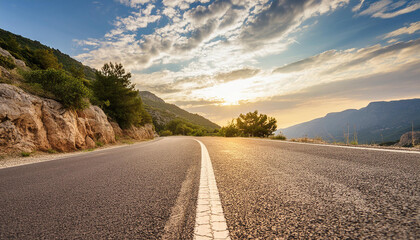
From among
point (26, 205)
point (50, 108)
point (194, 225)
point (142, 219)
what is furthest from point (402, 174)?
point (50, 108)

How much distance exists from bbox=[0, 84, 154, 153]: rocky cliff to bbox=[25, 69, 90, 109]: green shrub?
0.61 meters

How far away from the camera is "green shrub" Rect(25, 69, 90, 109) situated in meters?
10.9

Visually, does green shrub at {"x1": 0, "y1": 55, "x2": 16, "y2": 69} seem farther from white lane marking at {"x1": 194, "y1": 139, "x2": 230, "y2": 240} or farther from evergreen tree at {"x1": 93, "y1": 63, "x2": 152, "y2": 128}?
white lane marking at {"x1": 194, "y1": 139, "x2": 230, "y2": 240}

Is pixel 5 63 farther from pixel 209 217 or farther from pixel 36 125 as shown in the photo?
pixel 209 217

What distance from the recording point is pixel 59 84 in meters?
11.0

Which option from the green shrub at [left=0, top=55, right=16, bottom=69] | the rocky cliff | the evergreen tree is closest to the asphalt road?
the rocky cliff

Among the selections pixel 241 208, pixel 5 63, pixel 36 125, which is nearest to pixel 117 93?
pixel 5 63

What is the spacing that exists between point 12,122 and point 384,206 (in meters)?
11.7

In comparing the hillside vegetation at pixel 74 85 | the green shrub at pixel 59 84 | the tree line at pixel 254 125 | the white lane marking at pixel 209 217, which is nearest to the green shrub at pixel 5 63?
the hillside vegetation at pixel 74 85

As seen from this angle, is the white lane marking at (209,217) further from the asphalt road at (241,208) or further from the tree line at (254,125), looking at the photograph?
the tree line at (254,125)

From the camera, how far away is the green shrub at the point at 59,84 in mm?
10867

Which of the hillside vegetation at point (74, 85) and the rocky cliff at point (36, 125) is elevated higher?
the hillside vegetation at point (74, 85)

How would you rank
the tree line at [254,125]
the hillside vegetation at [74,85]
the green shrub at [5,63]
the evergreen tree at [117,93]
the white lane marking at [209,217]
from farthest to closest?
1. the tree line at [254,125]
2. the evergreen tree at [117,93]
3. the green shrub at [5,63]
4. the hillside vegetation at [74,85]
5. the white lane marking at [209,217]

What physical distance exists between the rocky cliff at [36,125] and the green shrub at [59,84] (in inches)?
24.0
